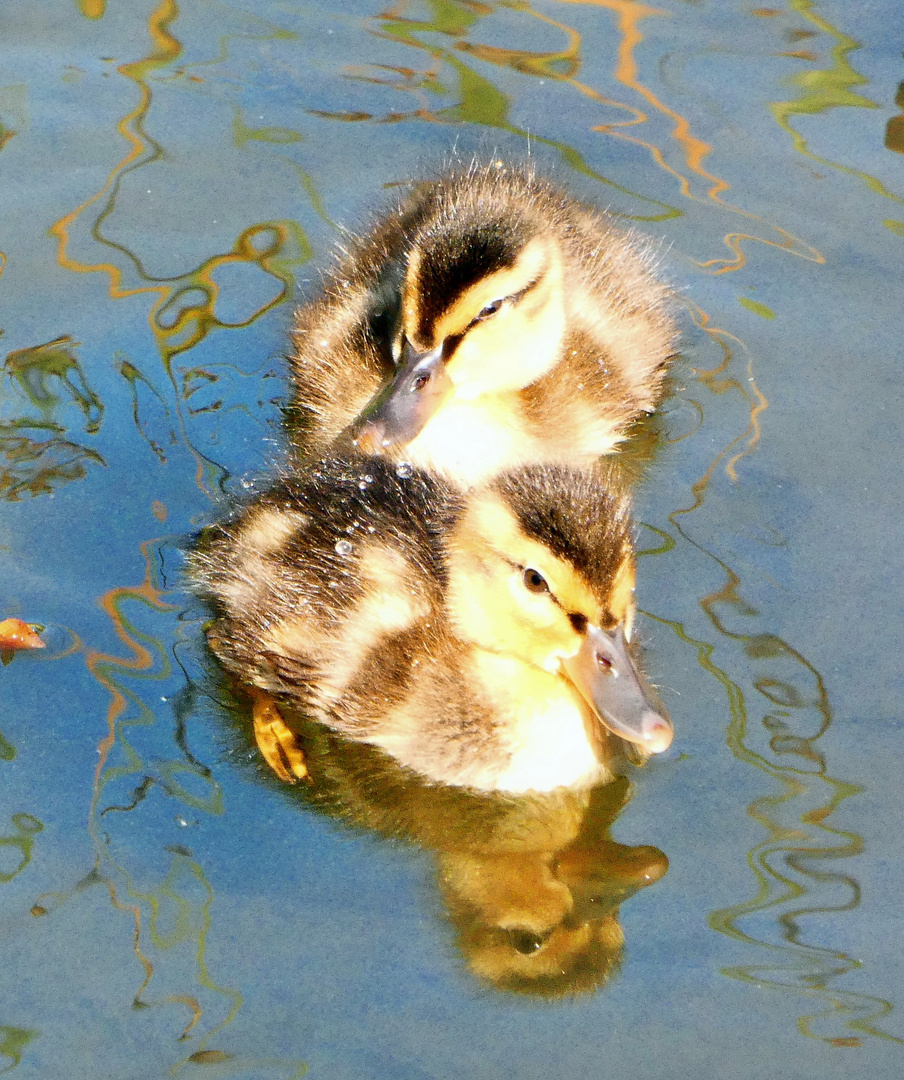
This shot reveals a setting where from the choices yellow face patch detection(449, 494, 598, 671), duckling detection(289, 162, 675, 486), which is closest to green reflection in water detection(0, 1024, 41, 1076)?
yellow face patch detection(449, 494, 598, 671)

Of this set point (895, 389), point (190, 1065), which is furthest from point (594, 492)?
point (895, 389)

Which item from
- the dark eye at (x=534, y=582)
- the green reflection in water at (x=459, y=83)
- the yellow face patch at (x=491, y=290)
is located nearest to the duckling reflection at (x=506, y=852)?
the dark eye at (x=534, y=582)

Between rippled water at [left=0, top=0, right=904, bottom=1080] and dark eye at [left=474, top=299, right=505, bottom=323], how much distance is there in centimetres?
62

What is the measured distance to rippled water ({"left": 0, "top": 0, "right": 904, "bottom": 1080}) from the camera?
267cm

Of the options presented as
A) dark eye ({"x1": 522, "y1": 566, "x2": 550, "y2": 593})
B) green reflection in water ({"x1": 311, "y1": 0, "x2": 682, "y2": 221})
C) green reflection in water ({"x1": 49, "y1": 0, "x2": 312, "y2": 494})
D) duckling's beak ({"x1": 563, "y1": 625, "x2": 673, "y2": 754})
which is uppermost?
dark eye ({"x1": 522, "y1": 566, "x2": 550, "y2": 593})

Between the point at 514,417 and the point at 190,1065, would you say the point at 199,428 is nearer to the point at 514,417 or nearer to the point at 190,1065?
the point at 514,417

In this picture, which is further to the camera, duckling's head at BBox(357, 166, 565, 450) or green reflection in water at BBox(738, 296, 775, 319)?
green reflection in water at BBox(738, 296, 775, 319)

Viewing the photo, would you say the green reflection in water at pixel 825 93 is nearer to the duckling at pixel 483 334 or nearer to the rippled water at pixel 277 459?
the rippled water at pixel 277 459

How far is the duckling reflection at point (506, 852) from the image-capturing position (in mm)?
2775

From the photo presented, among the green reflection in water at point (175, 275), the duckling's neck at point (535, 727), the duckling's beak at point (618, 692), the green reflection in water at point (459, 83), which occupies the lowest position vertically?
the green reflection in water at point (175, 275)

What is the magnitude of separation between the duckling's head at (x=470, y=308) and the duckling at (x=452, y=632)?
1.64 feet

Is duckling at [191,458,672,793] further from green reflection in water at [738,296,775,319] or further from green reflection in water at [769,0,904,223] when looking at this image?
green reflection in water at [769,0,904,223]

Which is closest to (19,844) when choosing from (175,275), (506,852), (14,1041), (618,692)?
(14,1041)

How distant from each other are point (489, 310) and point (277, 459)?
0.62 m
